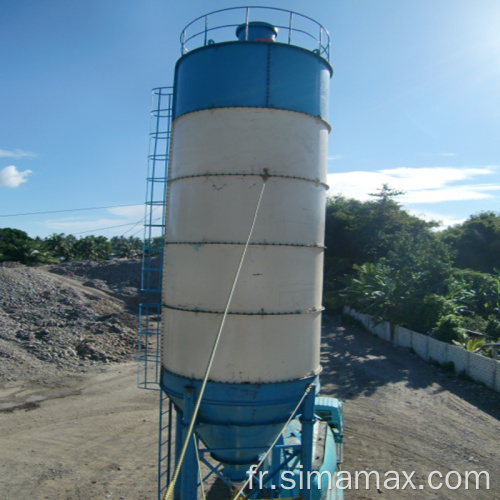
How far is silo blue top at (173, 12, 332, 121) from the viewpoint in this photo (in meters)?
6.68

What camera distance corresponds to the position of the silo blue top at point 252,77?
263 inches

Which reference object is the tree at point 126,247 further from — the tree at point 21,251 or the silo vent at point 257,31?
the silo vent at point 257,31

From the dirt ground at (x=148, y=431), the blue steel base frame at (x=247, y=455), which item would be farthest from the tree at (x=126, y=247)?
the blue steel base frame at (x=247, y=455)

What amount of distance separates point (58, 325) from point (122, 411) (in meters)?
10.9

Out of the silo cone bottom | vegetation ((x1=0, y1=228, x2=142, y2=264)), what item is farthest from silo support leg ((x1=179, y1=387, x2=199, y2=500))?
vegetation ((x1=0, y1=228, x2=142, y2=264))

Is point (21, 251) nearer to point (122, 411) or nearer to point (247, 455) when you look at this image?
point (122, 411)

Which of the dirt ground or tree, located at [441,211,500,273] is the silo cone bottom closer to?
the dirt ground

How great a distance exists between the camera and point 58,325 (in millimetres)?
24125

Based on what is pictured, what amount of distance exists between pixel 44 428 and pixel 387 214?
101ft

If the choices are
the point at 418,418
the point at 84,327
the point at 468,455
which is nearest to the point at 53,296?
the point at 84,327

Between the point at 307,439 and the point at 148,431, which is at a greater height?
the point at 307,439

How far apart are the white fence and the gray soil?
20.3 inches

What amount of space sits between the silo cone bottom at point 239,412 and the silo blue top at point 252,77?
4.11m

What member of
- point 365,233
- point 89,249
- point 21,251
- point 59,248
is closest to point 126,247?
point 89,249
